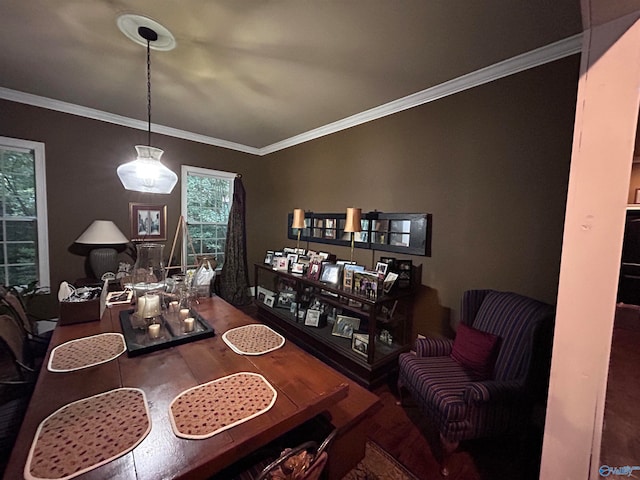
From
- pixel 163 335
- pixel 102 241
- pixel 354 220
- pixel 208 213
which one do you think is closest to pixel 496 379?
pixel 354 220

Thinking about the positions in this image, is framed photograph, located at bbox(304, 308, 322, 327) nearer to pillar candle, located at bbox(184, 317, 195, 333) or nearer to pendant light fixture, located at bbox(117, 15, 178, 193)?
pillar candle, located at bbox(184, 317, 195, 333)

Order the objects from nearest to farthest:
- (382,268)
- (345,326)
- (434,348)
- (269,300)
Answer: (434,348) → (382,268) → (345,326) → (269,300)

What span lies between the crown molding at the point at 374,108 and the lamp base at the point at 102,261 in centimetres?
157

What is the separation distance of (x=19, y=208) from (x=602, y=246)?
4.53m

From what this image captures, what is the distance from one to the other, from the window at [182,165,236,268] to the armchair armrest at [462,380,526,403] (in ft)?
12.2

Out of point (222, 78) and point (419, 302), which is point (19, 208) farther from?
point (419, 302)

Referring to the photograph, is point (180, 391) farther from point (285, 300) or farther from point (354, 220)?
point (285, 300)

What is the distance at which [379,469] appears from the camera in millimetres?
1519

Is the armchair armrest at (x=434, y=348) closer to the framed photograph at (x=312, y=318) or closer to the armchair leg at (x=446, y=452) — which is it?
the armchair leg at (x=446, y=452)

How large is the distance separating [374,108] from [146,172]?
7.24 feet

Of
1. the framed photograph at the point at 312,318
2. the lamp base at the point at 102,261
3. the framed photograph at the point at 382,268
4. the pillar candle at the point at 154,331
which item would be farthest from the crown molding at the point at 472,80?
the lamp base at the point at 102,261

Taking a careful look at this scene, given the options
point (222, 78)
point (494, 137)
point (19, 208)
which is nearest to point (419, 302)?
point (494, 137)

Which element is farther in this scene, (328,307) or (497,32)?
(328,307)

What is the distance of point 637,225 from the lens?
3.79 ft
